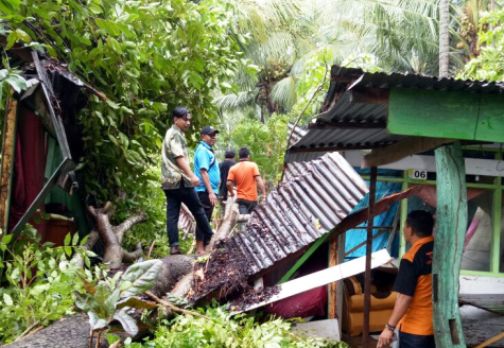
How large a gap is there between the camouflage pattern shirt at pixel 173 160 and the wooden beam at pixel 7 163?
68.5 inches

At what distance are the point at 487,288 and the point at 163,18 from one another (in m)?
5.11

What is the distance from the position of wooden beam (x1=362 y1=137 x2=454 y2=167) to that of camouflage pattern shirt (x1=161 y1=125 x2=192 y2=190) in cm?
235

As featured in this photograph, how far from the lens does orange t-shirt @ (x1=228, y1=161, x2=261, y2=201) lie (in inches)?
358

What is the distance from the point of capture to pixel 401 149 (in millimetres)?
4594

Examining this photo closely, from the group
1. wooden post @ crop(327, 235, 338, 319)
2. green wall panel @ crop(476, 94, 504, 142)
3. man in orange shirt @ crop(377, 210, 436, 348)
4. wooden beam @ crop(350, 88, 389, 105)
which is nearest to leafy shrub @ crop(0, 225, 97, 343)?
wooden post @ crop(327, 235, 338, 319)

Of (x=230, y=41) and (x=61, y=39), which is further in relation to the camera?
(x=230, y=41)

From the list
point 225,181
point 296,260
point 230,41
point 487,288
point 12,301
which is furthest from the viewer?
point 225,181

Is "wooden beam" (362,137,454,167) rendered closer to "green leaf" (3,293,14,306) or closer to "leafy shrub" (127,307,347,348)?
"leafy shrub" (127,307,347,348)

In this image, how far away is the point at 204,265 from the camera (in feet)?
20.9

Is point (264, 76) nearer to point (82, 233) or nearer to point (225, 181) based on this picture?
point (225, 181)

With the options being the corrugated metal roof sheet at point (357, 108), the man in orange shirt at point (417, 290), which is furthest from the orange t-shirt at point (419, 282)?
the corrugated metal roof sheet at point (357, 108)

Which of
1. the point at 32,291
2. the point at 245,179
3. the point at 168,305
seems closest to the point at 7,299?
the point at 32,291

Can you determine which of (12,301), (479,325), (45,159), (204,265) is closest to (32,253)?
(12,301)

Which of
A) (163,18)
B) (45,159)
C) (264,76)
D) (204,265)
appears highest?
(264,76)
